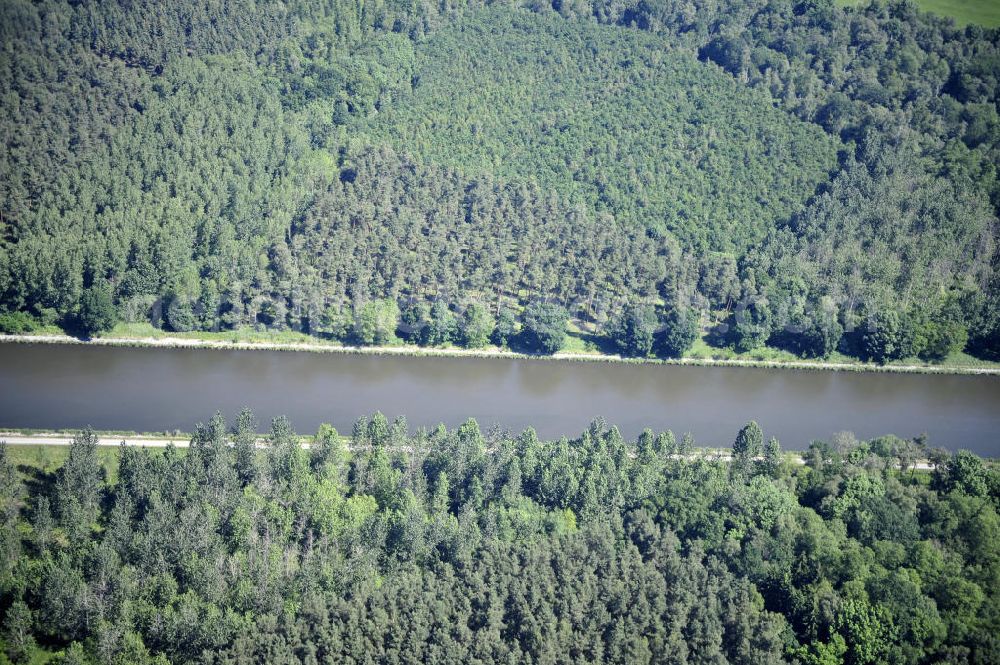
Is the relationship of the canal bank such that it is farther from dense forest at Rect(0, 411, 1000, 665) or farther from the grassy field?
the grassy field

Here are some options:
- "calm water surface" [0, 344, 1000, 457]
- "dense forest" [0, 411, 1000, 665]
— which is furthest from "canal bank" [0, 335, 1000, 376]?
"dense forest" [0, 411, 1000, 665]

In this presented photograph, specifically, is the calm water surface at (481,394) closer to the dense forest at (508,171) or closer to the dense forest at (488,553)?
the dense forest at (508,171)

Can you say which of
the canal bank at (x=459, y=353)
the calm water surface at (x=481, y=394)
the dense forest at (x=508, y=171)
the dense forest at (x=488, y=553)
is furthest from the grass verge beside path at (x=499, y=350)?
the dense forest at (x=488, y=553)

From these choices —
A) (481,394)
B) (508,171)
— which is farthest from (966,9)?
(481,394)

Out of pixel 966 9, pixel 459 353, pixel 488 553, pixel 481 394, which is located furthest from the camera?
pixel 966 9

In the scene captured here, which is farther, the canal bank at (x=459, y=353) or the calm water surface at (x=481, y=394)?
the canal bank at (x=459, y=353)

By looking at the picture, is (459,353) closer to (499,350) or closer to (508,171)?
(499,350)
